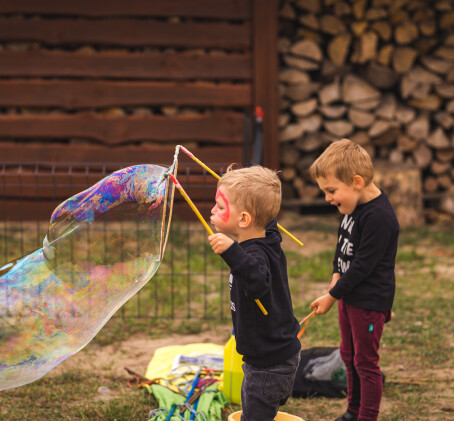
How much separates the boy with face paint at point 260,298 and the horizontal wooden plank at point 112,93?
5.11 metres

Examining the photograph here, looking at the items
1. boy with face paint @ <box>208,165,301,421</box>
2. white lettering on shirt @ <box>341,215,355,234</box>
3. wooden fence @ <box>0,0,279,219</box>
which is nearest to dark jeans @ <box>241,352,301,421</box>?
boy with face paint @ <box>208,165,301,421</box>

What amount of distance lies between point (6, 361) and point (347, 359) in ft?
5.00

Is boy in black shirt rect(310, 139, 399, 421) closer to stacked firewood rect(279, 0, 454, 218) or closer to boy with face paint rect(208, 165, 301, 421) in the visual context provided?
boy with face paint rect(208, 165, 301, 421)

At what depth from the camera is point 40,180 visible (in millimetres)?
7766

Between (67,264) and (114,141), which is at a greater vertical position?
(114,141)

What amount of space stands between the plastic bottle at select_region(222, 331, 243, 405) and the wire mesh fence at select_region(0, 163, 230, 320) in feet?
2.76

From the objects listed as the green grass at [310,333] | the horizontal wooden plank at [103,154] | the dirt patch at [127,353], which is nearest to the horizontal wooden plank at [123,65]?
the horizontal wooden plank at [103,154]

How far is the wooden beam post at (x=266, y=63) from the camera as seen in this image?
759 cm

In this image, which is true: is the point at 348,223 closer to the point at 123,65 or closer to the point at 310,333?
the point at 310,333

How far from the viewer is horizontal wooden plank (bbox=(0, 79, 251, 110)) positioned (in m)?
7.61

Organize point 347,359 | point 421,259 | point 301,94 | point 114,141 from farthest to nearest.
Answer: point 301,94 → point 114,141 → point 421,259 → point 347,359

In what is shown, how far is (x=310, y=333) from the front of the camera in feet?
15.4

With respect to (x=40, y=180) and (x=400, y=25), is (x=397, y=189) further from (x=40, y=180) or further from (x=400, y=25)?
(x=40, y=180)

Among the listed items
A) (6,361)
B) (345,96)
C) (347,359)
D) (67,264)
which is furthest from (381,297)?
(345,96)
